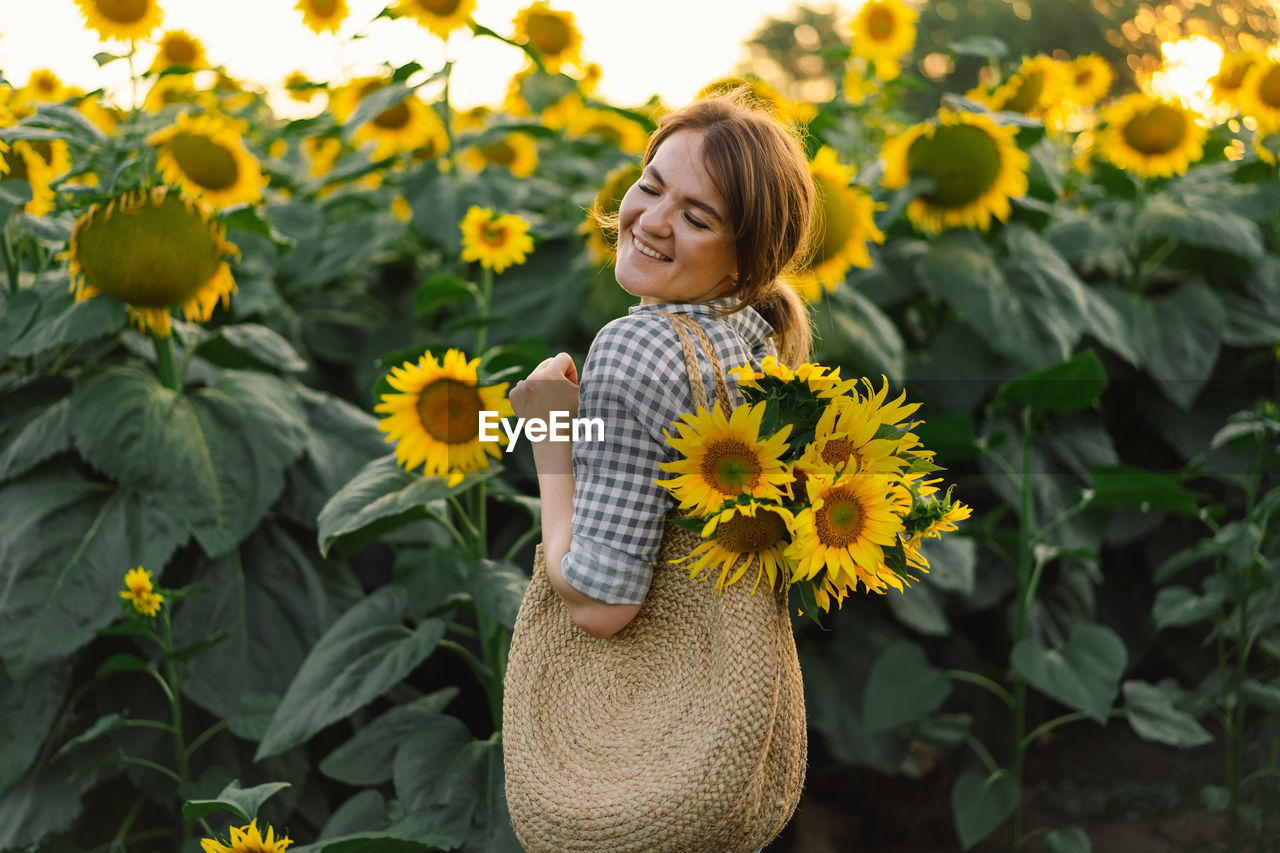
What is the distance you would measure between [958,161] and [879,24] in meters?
1.11

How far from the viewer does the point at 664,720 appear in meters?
1.02

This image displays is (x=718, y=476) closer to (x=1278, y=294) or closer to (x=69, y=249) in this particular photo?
(x=69, y=249)

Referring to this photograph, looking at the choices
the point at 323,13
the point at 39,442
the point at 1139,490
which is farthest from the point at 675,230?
the point at 323,13

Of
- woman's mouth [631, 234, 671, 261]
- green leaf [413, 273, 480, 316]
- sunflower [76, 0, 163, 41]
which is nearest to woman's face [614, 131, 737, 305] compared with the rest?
woman's mouth [631, 234, 671, 261]

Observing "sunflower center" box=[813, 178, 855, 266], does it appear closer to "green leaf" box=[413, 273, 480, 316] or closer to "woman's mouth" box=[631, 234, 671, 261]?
"green leaf" box=[413, 273, 480, 316]

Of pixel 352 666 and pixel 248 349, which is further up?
pixel 248 349

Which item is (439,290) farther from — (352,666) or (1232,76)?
(1232,76)

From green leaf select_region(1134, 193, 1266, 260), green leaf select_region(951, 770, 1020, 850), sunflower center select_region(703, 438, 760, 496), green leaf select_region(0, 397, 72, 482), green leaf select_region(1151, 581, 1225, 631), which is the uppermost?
sunflower center select_region(703, 438, 760, 496)

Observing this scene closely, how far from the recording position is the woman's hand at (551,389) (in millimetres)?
1067

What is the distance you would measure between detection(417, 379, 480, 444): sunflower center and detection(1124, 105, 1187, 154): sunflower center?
235 cm

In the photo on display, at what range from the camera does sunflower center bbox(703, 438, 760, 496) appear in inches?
38.4

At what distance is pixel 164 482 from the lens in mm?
1810

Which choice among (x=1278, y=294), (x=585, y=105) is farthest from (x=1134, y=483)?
(x=585, y=105)

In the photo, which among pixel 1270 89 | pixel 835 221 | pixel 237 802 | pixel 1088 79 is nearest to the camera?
pixel 237 802
